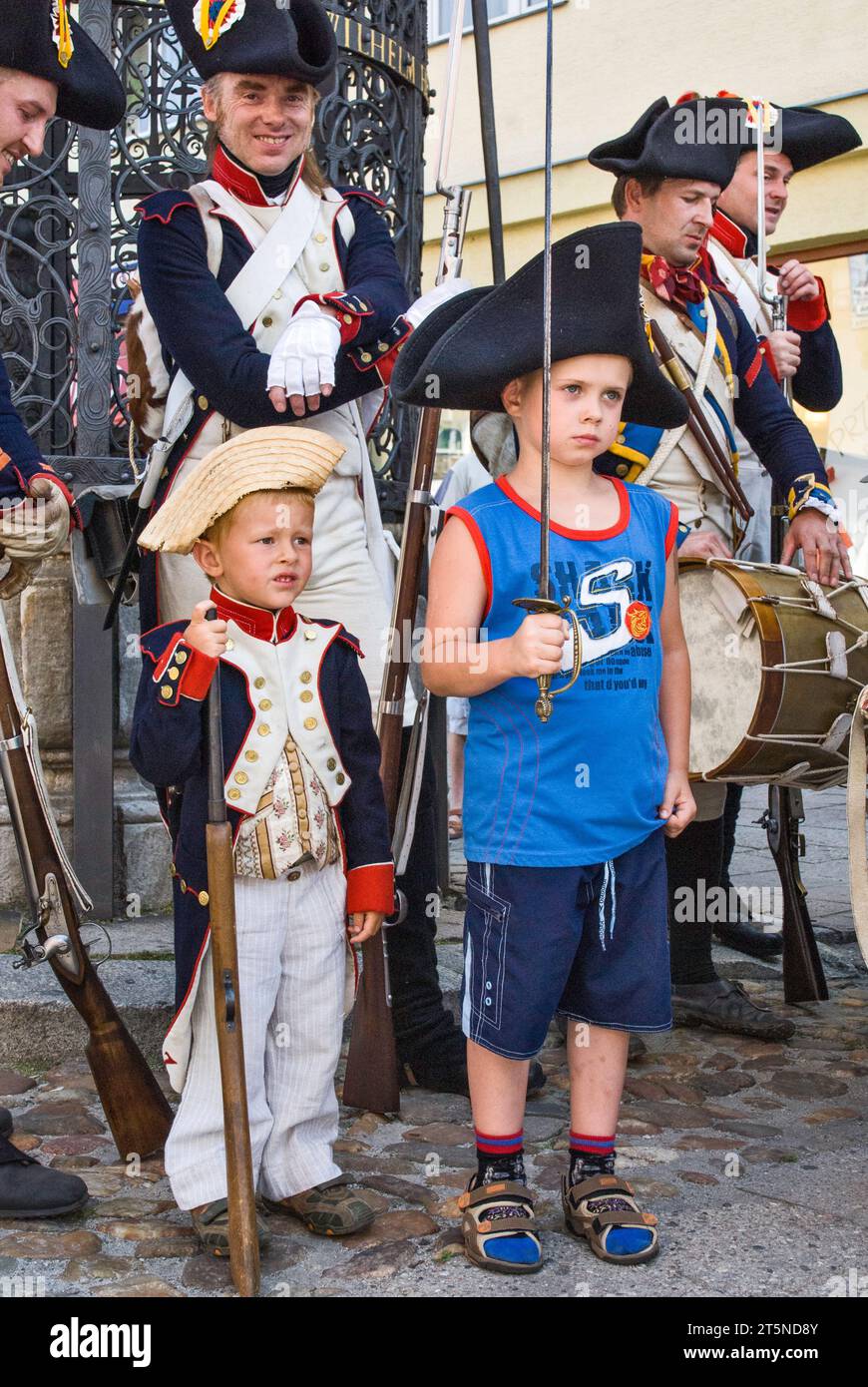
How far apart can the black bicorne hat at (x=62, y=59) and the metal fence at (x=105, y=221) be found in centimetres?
144

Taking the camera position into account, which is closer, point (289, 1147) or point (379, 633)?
point (289, 1147)

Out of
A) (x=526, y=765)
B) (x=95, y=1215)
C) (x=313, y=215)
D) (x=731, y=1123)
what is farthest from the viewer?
(x=731, y=1123)

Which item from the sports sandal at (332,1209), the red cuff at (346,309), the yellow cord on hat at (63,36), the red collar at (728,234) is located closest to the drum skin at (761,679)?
the red cuff at (346,309)

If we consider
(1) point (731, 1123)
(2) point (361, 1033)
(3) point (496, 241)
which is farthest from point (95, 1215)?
(3) point (496, 241)

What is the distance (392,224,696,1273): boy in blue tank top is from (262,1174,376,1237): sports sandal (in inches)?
8.2

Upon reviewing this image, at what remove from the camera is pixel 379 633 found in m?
3.57

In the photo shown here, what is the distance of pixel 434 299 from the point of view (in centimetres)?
349

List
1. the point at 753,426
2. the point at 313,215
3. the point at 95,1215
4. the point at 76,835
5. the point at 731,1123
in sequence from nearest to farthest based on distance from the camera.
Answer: the point at 95,1215
the point at 313,215
the point at 731,1123
the point at 753,426
the point at 76,835

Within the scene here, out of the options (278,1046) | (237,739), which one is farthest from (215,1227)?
(237,739)

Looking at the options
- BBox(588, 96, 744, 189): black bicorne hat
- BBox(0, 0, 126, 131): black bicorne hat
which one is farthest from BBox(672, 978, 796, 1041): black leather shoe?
BBox(0, 0, 126, 131): black bicorne hat

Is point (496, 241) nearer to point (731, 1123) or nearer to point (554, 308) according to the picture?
point (554, 308)

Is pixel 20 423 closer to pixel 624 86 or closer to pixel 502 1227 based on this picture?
pixel 502 1227

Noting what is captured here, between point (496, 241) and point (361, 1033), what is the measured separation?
6.00ft

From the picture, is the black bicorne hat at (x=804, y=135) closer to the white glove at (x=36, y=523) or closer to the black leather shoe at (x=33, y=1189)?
the white glove at (x=36, y=523)
